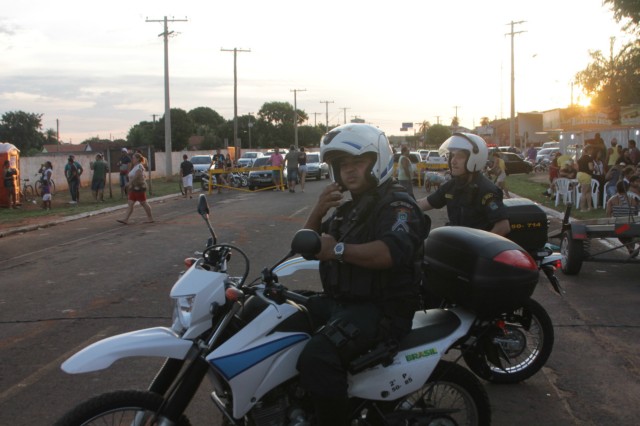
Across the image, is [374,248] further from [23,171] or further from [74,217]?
[23,171]

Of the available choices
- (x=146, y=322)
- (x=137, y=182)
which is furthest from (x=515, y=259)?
(x=137, y=182)

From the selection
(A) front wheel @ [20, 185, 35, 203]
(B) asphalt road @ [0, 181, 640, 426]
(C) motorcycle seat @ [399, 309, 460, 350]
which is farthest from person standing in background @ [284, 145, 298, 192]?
(C) motorcycle seat @ [399, 309, 460, 350]

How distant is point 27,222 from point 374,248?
55.4ft

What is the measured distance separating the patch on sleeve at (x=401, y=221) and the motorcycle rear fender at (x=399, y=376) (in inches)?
24.1

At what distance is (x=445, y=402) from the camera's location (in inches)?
139

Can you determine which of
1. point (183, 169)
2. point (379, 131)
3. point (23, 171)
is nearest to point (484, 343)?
point (379, 131)

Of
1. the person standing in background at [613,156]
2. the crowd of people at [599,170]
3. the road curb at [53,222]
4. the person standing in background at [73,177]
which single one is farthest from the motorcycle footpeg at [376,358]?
the person standing in background at [73,177]

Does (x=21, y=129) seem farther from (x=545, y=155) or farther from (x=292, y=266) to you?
(x=292, y=266)

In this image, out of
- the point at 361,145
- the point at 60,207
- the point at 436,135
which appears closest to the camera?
the point at 361,145

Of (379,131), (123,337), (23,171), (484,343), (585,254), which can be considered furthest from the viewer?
(23,171)

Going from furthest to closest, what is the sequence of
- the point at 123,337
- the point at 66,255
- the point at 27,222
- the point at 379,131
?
the point at 27,222 < the point at 66,255 < the point at 379,131 < the point at 123,337

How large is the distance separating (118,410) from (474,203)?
3.35m

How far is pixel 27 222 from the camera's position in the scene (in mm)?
17938

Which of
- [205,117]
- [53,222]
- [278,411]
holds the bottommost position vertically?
[53,222]
